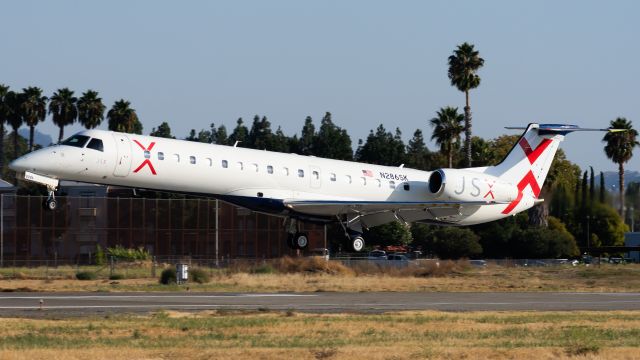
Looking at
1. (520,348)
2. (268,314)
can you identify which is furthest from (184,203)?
(520,348)

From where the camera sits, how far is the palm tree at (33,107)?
98.0 meters

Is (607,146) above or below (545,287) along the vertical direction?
above

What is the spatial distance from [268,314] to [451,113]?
59.4 metres

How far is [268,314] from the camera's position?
30.5 meters

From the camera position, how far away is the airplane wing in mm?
39625

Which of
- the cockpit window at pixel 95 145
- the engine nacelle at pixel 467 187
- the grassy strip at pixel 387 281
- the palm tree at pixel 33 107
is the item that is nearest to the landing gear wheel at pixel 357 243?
the grassy strip at pixel 387 281

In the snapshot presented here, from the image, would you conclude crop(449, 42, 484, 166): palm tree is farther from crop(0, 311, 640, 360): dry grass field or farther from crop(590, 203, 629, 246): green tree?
crop(0, 311, 640, 360): dry grass field

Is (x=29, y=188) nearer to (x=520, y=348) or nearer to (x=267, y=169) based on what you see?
(x=267, y=169)

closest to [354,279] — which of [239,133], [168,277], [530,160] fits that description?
[168,277]

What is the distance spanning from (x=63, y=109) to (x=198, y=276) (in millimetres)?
50267

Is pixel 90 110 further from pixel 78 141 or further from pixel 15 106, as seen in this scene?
pixel 78 141

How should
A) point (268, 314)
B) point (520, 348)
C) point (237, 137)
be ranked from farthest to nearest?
point (237, 137) < point (268, 314) < point (520, 348)

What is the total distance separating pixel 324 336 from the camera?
25.0 m

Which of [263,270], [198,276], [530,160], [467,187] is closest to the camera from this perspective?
[467,187]
